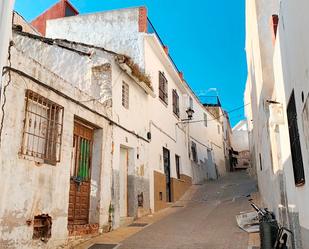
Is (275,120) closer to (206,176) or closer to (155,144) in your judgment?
(155,144)

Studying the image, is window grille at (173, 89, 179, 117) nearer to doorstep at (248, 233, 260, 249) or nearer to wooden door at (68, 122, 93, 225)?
wooden door at (68, 122, 93, 225)

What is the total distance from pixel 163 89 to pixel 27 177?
11015 mm

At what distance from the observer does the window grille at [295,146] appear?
5105mm

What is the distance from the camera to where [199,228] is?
10438 millimetres

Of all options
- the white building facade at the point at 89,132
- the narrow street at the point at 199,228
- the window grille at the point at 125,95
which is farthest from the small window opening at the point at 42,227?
the window grille at the point at 125,95

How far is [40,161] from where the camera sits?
23.4ft

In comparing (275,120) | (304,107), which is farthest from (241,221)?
(304,107)

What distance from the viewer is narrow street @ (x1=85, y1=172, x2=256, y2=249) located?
8609 millimetres

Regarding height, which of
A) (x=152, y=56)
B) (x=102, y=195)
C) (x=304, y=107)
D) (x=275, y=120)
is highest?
(x=152, y=56)

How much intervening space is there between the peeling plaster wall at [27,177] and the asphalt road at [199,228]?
2.02 meters

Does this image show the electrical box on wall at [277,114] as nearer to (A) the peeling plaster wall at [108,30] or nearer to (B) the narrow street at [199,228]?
(B) the narrow street at [199,228]

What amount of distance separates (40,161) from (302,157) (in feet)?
16.1

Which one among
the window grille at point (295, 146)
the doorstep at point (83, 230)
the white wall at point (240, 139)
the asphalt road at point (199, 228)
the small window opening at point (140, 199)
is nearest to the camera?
the window grille at point (295, 146)

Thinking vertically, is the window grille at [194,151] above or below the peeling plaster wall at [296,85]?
above
